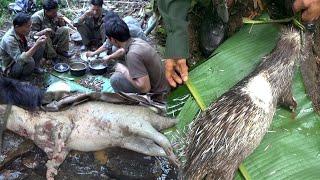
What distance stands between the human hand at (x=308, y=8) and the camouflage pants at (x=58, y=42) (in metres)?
4.58

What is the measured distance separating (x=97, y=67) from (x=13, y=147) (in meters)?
3.12

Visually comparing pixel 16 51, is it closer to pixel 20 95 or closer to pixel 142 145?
pixel 20 95

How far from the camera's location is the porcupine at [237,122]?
252 cm

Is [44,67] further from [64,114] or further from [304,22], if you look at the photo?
[304,22]

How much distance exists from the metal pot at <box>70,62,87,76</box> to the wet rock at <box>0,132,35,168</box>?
2.91 m

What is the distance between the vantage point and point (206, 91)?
3123 mm

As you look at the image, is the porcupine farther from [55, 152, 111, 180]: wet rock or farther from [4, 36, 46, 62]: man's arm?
[4, 36, 46, 62]: man's arm

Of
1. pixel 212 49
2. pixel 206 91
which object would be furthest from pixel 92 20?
pixel 206 91

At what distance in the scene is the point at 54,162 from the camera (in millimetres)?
3346

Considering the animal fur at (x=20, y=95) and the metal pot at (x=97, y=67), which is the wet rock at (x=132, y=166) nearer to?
the animal fur at (x=20, y=95)

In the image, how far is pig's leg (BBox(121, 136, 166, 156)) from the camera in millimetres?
3234

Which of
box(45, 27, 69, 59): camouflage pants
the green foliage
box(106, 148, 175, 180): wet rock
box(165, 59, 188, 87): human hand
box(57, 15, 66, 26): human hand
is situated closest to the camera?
box(165, 59, 188, 87): human hand

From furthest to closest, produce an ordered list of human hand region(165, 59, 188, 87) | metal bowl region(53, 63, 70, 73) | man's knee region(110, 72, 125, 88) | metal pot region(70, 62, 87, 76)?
metal bowl region(53, 63, 70, 73)
metal pot region(70, 62, 87, 76)
man's knee region(110, 72, 125, 88)
human hand region(165, 59, 188, 87)

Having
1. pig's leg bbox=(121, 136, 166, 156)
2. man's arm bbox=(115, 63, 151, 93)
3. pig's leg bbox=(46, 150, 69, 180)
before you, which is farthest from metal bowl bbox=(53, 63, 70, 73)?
pig's leg bbox=(121, 136, 166, 156)
